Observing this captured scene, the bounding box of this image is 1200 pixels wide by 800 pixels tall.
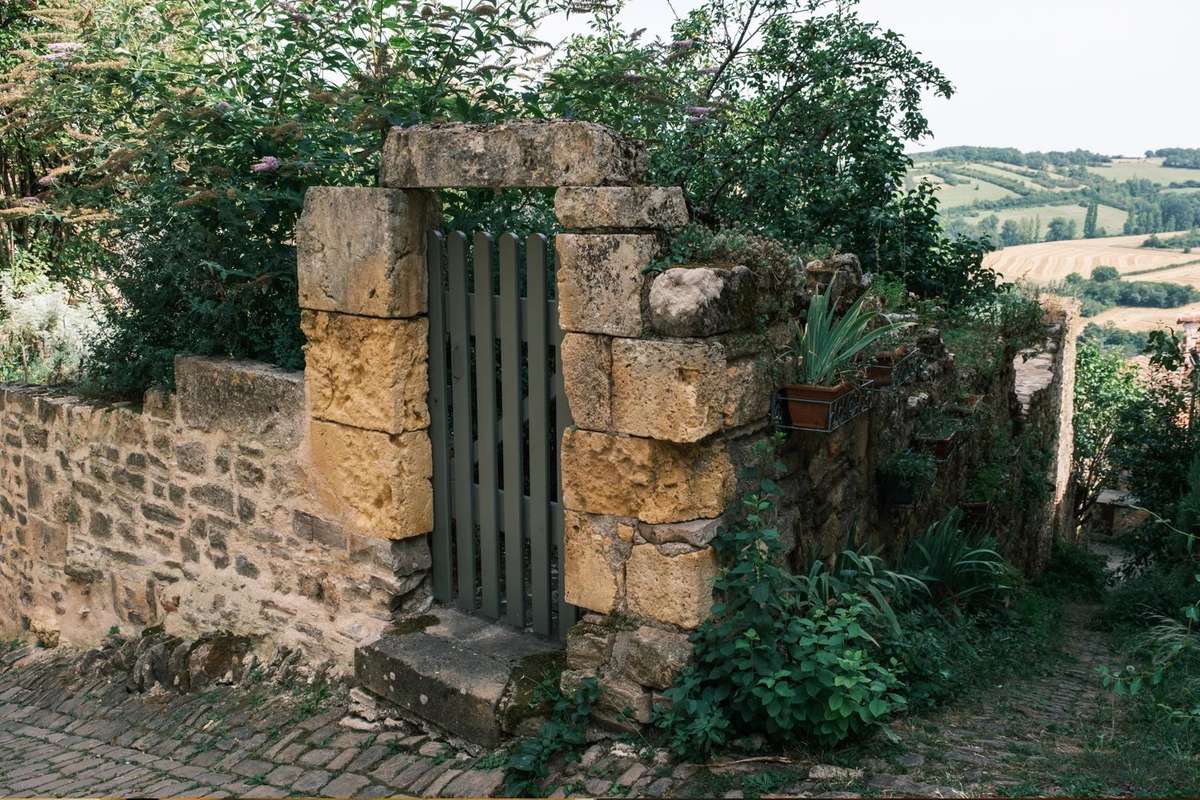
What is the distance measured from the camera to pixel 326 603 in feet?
16.3

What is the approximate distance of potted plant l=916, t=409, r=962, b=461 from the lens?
5.68 m

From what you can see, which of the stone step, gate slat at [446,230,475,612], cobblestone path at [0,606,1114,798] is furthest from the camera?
gate slat at [446,230,475,612]

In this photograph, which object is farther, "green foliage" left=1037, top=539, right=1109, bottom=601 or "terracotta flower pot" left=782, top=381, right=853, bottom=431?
"green foliage" left=1037, top=539, right=1109, bottom=601

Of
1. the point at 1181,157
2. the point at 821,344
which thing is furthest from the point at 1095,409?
the point at 1181,157

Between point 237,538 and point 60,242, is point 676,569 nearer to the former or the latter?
point 237,538

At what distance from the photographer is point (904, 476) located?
5152 millimetres

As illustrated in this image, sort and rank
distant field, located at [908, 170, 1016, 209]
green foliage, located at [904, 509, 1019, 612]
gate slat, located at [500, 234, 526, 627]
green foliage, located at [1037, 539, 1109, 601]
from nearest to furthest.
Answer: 1. gate slat, located at [500, 234, 526, 627]
2. green foliage, located at [904, 509, 1019, 612]
3. green foliage, located at [1037, 539, 1109, 601]
4. distant field, located at [908, 170, 1016, 209]

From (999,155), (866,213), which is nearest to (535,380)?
(866,213)

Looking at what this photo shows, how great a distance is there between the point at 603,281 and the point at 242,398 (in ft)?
7.21

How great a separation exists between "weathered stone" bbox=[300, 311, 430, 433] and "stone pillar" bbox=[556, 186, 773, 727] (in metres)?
0.93

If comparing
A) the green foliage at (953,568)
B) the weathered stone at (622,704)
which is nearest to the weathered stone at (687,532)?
the weathered stone at (622,704)

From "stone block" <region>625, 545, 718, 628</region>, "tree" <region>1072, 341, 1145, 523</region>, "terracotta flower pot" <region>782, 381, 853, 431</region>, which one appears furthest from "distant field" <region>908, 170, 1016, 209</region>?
"stone block" <region>625, 545, 718, 628</region>

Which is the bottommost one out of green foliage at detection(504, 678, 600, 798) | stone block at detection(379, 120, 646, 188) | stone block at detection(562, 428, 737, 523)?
green foliage at detection(504, 678, 600, 798)

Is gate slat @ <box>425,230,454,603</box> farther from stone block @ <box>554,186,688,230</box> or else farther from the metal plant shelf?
the metal plant shelf
